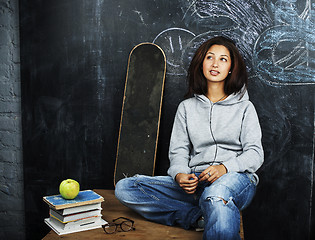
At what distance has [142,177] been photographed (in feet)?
6.71

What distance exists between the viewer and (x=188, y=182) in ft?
5.94

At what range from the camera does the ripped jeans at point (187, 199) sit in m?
1.59

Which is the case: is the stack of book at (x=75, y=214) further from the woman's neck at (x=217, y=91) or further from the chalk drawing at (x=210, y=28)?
the chalk drawing at (x=210, y=28)

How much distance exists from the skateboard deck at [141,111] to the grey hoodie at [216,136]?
292 mm

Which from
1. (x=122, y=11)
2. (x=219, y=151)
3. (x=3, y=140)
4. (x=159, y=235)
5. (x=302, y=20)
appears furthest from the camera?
(x=3, y=140)

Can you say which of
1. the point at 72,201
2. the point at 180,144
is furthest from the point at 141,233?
the point at 180,144

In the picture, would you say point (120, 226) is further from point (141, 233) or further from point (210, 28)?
point (210, 28)

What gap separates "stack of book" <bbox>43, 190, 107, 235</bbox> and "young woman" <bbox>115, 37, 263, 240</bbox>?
182 millimetres

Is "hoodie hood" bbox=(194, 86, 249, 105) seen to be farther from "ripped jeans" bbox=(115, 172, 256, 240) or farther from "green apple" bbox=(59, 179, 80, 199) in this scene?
"green apple" bbox=(59, 179, 80, 199)

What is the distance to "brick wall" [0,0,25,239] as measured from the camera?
2662 mm

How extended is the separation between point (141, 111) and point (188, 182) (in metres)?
0.78

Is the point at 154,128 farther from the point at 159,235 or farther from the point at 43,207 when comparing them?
the point at 43,207

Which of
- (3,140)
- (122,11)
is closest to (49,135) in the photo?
(3,140)

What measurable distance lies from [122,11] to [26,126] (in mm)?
1112
